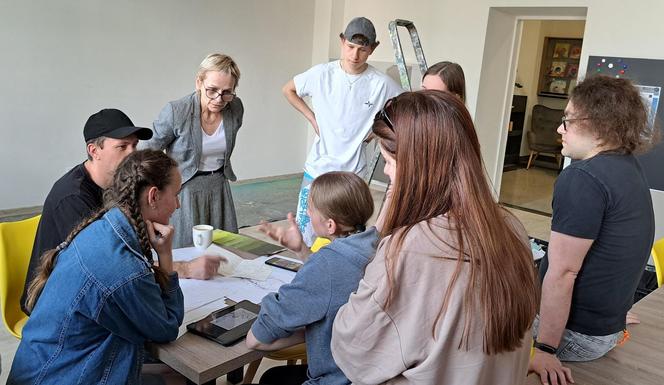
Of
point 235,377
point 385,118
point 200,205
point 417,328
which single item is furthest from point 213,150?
point 417,328

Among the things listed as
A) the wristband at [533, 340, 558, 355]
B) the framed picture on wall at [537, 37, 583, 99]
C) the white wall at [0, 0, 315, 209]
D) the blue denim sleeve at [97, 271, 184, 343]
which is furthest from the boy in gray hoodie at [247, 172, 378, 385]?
the framed picture on wall at [537, 37, 583, 99]

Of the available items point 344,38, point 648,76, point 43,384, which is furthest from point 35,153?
point 648,76

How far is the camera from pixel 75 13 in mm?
4918

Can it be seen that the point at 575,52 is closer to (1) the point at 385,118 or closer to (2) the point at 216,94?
(2) the point at 216,94

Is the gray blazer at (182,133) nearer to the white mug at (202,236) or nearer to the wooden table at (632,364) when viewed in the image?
the white mug at (202,236)

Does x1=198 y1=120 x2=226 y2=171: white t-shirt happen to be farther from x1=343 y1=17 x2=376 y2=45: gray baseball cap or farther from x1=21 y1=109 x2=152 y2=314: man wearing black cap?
x1=343 y1=17 x2=376 y2=45: gray baseball cap

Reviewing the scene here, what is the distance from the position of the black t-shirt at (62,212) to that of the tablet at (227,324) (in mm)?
599

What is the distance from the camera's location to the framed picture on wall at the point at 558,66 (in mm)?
8961

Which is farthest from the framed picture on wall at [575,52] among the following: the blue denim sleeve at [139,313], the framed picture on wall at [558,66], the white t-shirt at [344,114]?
the blue denim sleeve at [139,313]

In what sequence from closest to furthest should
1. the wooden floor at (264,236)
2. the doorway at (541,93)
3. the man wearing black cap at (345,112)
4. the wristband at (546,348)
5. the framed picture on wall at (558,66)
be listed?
1. the wristband at (546,348)
2. the wooden floor at (264,236)
3. the man wearing black cap at (345,112)
4. the doorway at (541,93)
5. the framed picture on wall at (558,66)

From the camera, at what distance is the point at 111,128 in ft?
6.51

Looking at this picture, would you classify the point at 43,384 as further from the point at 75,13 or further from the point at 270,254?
the point at 75,13

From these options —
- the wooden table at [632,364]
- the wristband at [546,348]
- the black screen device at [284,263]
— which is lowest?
the wooden table at [632,364]

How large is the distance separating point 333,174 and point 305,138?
5.89 metres
